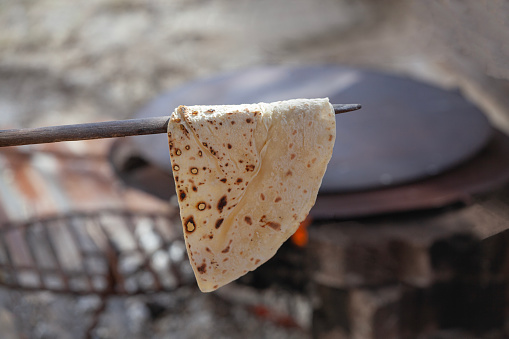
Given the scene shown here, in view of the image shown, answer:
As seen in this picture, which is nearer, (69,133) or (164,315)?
(69,133)

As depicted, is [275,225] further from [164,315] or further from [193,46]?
[193,46]

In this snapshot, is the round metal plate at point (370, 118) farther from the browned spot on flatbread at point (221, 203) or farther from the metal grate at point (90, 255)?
the browned spot on flatbread at point (221, 203)

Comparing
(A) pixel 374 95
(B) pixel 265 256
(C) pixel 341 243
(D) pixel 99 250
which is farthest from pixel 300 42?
(B) pixel 265 256

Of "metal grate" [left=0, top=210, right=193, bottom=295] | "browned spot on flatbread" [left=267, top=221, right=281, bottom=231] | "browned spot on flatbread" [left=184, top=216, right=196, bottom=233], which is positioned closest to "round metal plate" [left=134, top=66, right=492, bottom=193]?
"metal grate" [left=0, top=210, right=193, bottom=295]

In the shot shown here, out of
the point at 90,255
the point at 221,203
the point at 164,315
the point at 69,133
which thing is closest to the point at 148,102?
the point at 90,255

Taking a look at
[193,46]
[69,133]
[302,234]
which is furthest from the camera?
[193,46]
